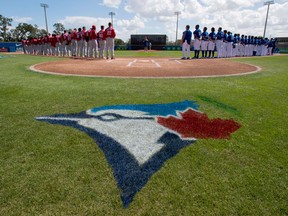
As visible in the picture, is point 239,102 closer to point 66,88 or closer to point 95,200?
point 95,200

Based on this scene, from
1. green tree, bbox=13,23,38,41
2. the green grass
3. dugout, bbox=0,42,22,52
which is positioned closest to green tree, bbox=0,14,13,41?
green tree, bbox=13,23,38,41

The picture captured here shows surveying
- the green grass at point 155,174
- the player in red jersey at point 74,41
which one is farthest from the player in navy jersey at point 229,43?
the green grass at point 155,174

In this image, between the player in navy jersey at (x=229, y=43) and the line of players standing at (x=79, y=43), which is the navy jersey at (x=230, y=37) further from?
the line of players standing at (x=79, y=43)

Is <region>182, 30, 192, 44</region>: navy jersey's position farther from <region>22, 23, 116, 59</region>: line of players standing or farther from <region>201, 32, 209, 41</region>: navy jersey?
<region>22, 23, 116, 59</region>: line of players standing

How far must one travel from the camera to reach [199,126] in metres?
3.67

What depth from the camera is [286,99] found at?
17.7ft

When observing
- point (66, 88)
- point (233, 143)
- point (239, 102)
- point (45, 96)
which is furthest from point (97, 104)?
point (239, 102)

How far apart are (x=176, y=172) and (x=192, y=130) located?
123 centimetres

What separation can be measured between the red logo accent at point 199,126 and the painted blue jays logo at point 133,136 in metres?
0.05

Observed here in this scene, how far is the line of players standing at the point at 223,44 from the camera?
17.5 m

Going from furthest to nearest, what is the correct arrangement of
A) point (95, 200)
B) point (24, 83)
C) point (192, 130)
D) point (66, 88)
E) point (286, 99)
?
point (24, 83) < point (66, 88) < point (286, 99) < point (192, 130) < point (95, 200)

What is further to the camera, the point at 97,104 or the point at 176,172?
the point at 97,104

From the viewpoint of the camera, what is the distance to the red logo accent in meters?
3.39

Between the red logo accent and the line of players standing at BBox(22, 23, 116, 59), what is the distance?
494 inches
